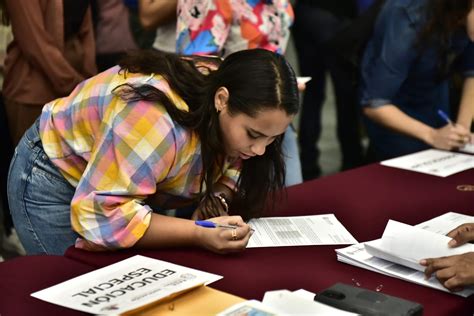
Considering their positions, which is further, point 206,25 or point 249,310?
point 206,25

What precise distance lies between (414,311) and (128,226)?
2.10 ft

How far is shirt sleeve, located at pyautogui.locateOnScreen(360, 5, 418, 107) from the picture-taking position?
109 inches

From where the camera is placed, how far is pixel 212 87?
1.80 meters

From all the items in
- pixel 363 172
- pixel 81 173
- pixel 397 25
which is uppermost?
pixel 397 25

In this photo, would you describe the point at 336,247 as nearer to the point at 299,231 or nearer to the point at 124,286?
the point at 299,231

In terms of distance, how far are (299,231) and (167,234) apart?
13.2 inches

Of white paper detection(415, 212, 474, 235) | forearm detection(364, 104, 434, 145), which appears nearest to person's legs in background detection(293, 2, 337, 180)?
forearm detection(364, 104, 434, 145)

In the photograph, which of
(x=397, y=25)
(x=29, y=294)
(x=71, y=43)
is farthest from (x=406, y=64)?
(x=29, y=294)

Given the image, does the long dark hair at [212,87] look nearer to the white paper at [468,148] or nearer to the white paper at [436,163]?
the white paper at [436,163]

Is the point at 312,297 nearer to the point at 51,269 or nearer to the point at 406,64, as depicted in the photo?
the point at 51,269

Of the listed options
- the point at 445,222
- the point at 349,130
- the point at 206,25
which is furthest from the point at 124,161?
the point at 349,130

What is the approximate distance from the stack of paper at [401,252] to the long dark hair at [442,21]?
1.15 m

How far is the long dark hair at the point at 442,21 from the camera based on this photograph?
107 inches

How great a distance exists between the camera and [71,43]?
2.80 metres
